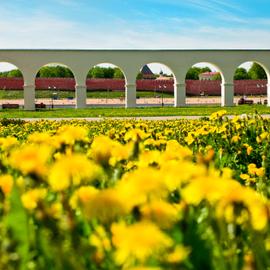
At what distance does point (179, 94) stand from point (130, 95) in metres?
3.64

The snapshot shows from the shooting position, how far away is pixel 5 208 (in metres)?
1.38

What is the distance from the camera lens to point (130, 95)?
36625mm

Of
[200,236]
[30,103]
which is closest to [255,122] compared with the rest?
[200,236]

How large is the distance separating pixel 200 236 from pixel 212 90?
65171mm

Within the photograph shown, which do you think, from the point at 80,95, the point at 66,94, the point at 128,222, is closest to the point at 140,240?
the point at 128,222

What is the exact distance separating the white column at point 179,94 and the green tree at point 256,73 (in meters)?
48.4

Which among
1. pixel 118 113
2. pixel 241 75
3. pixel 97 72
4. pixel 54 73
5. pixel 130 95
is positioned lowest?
pixel 118 113

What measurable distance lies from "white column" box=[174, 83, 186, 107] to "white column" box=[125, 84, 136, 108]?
3065 millimetres

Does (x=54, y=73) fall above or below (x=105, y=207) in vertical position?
above

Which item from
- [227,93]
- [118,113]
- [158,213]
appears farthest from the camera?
[227,93]

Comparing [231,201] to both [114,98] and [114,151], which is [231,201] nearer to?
[114,151]

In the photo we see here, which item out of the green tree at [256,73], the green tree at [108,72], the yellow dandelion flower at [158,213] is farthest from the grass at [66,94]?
the yellow dandelion flower at [158,213]

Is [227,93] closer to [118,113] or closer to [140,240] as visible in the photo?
[118,113]

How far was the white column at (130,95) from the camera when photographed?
36.6 metres
